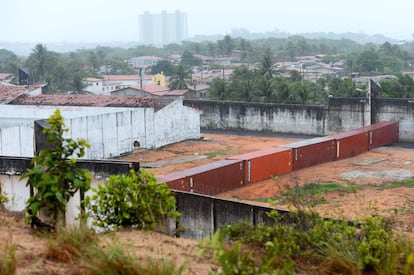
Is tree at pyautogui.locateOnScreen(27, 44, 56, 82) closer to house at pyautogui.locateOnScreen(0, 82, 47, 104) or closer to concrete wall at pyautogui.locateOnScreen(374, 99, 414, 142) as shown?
house at pyautogui.locateOnScreen(0, 82, 47, 104)

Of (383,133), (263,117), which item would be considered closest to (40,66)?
(263,117)

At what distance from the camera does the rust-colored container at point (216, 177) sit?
65.9ft

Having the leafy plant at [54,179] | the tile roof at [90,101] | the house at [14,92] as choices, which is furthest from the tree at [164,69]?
the leafy plant at [54,179]

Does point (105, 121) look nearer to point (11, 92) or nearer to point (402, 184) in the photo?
point (11, 92)

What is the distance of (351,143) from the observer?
98.1 feet

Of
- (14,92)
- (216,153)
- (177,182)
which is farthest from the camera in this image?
(14,92)

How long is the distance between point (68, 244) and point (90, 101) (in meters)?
30.3

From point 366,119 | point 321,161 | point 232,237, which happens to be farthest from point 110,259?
point 366,119

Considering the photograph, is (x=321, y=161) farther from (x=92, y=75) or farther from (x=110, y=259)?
(x=92, y=75)

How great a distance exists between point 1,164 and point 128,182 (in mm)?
10400

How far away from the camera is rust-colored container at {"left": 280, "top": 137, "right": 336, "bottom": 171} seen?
26359 mm

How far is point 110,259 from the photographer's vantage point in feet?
19.4

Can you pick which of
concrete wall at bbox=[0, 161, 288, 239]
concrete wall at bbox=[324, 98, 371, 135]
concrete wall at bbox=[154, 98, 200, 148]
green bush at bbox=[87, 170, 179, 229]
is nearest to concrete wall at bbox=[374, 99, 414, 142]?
concrete wall at bbox=[324, 98, 371, 135]

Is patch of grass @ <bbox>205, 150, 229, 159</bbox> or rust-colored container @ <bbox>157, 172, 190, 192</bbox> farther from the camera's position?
patch of grass @ <bbox>205, 150, 229, 159</bbox>
